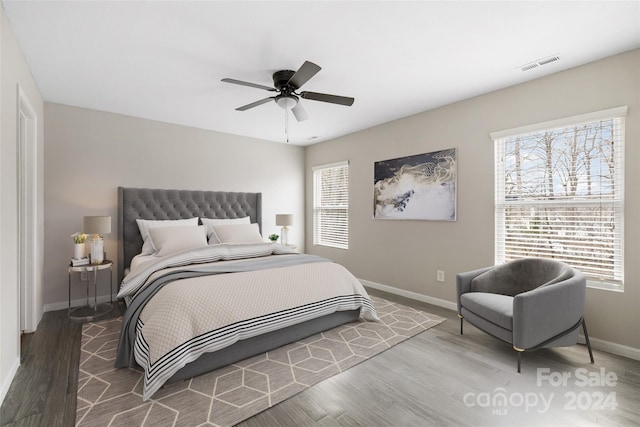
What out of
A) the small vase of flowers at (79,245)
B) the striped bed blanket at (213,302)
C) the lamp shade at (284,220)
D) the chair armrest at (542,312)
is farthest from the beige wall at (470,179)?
the small vase of flowers at (79,245)

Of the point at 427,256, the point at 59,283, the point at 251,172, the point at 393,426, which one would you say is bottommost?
the point at 393,426

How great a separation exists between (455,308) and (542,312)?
5.01 feet

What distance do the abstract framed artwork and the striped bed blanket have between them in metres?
1.50

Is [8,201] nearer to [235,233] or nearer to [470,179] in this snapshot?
[235,233]

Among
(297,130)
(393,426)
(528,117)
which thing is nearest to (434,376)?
(393,426)

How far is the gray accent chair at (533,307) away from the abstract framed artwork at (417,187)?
1053 mm

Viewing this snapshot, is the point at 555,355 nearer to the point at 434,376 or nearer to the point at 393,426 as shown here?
the point at 434,376

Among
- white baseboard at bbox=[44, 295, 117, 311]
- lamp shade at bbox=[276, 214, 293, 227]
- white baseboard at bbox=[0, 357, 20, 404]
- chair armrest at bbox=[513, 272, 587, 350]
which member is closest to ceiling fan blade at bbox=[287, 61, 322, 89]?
chair armrest at bbox=[513, 272, 587, 350]

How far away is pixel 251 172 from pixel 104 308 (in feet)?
9.49

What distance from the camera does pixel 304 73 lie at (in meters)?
2.39

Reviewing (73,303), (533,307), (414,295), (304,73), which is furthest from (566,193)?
(73,303)

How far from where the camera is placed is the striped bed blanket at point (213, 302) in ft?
6.74

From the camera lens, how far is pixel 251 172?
5.35 metres

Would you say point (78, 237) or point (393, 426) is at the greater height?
point (78, 237)
